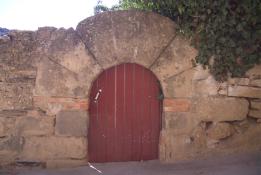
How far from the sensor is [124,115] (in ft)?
17.9

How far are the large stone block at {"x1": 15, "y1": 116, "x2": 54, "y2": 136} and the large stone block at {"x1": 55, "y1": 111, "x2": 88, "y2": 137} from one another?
0.34 ft

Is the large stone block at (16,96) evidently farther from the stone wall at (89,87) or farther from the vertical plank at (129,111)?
the vertical plank at (129,111)

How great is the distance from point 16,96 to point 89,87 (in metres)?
1.05

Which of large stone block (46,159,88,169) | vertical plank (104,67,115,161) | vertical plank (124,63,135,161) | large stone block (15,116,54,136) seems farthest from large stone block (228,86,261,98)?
large stone block (15,116,54,136)

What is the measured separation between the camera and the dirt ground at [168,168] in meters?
4.91

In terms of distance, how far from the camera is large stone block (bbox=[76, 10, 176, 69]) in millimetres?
5246

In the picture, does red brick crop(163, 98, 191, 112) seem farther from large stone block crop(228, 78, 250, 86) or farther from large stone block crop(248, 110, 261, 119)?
large stone block crop(248, 110, 261, 119)

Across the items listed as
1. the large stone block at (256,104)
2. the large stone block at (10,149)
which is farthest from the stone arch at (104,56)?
the large stone block at (256,104)

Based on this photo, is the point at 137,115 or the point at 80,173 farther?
the point at 137,115

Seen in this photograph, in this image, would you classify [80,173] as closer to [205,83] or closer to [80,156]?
[80,156]

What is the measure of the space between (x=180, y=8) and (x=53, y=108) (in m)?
2.28

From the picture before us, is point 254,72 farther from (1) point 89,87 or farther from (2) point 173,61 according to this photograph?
(1) point 89,87

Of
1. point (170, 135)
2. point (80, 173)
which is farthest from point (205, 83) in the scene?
point (80, 173)

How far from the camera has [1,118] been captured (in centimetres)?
530
